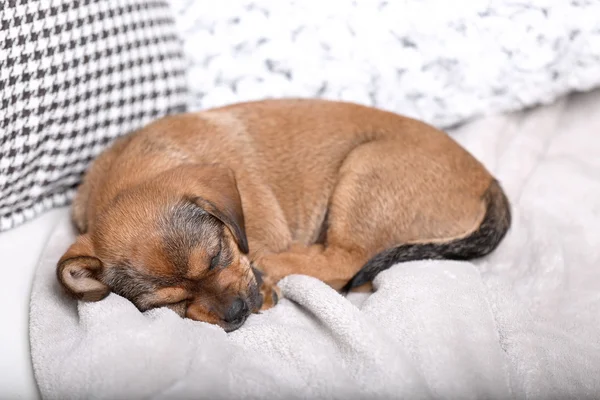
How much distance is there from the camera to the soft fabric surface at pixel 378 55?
3.52 m

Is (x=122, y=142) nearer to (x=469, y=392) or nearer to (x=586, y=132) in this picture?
(x=469, y=392)

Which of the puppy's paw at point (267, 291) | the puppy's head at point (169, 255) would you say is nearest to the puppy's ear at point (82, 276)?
the puppy's head at point (169, 255)

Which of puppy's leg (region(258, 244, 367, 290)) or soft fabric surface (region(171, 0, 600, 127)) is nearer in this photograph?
puppy's leg (region(258, 244, 367, 290))

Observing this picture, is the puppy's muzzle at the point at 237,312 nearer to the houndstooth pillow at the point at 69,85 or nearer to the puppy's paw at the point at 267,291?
the puppy's paw at the point at 267,291

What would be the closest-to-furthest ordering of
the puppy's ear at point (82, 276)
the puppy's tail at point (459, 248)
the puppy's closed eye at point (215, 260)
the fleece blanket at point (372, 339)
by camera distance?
the fleece blanket at point (372, 339) < the puppy's ear at point (82, 276) < the puppy's closed eye at point (215, 260) < the puppy's tail at point (459, 248)

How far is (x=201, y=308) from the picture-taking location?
8.08ft

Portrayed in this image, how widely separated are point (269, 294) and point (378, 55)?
160cm

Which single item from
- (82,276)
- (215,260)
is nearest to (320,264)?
(215,260)

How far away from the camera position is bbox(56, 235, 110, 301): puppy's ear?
2.36 meters

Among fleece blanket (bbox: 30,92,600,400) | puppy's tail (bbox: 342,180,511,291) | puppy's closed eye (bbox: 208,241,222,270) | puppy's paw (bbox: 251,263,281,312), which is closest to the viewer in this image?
fleece blanket (bbox: 30,92,600,400)

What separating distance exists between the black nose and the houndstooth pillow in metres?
1.17

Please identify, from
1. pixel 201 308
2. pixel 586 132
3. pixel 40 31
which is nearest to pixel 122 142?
pixel 40 31

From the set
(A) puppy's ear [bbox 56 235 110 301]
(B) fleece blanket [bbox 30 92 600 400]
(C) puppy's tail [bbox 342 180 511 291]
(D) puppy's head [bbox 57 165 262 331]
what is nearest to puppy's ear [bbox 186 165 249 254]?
(D) puppy's head [bbox 57 165 262 331]

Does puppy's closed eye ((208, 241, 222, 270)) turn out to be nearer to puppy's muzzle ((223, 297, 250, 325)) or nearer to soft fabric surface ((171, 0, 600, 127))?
puppy's muzzle ((223, 297, 250, 325))
